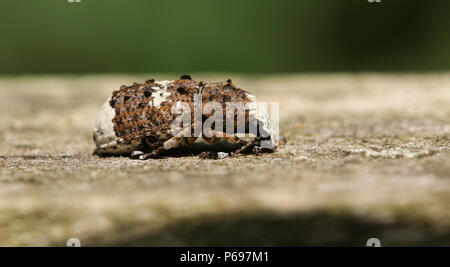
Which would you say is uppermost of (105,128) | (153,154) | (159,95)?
(159,95)

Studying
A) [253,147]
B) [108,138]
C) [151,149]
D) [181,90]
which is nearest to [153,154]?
[151,149]

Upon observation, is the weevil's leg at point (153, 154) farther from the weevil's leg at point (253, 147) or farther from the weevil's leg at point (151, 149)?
the weevil's leg at point (253, 147)

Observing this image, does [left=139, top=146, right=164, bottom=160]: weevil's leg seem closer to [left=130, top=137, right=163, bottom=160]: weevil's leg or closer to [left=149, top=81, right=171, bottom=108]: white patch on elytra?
[left=130, top=137, right=163, bottom=160]: weevil's leg

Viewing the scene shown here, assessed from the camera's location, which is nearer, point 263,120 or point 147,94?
point 263,120

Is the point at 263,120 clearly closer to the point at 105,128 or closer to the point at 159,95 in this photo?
the point at 159,95

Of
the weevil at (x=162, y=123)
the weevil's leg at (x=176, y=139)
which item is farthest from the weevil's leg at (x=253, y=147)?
the weevil's leg at (x=176, y=139)

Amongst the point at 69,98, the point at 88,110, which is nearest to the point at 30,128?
the point at 88,110

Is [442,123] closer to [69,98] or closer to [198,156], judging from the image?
[198,156]

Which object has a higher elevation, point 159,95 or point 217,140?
point 159,95
